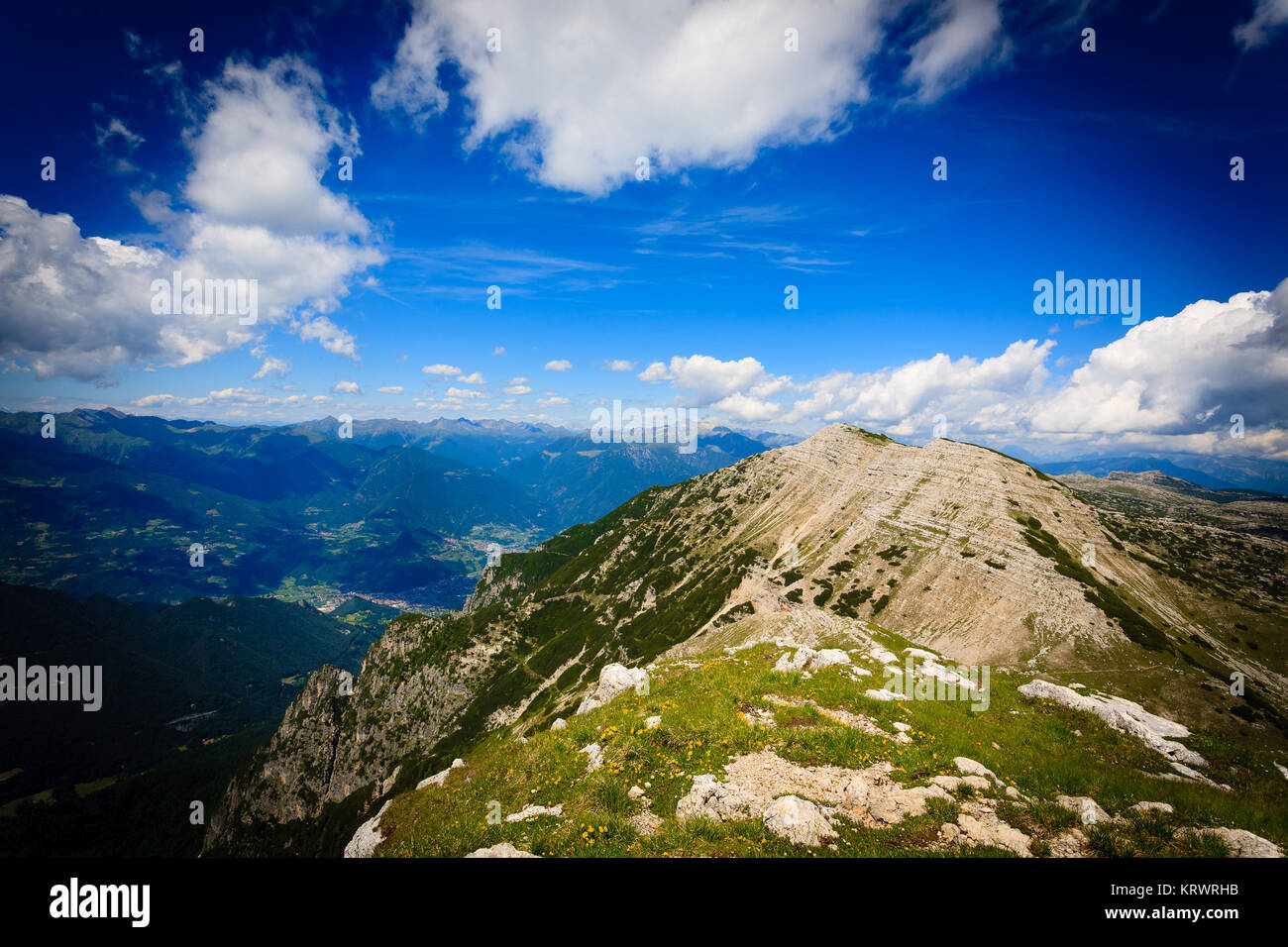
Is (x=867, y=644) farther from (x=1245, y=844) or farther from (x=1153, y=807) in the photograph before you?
(x=1245, y=844)

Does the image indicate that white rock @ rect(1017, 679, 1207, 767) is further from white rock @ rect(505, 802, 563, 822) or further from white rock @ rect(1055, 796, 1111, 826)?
white rock @ rect(505, 802, 563, 822)

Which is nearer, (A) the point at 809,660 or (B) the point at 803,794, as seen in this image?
(B) the point at 803,794

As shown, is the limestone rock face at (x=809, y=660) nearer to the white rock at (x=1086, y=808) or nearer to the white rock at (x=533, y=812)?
the white rock at (x=1086, y=808)

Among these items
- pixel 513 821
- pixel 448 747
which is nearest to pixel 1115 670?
pixel 513 821

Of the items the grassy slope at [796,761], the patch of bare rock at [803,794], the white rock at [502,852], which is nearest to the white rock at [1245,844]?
the grassy slope at [796,761]

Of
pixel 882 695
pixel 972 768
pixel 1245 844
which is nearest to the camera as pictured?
pixel 1245 844

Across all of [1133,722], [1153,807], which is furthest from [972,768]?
[1133,722]

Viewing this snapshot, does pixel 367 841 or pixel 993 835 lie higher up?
pixel 993 835
